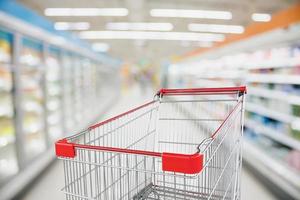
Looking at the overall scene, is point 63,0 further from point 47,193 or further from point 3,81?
point 47,193

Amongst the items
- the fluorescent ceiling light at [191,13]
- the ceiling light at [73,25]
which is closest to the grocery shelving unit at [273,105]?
the fluorescent ceiling light at [191,13]

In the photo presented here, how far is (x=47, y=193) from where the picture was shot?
9.46ft

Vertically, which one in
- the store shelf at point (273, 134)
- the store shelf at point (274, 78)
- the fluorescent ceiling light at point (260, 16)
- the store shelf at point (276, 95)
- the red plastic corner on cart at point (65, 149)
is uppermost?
the fluorescent ceiling light at point (260, 16)

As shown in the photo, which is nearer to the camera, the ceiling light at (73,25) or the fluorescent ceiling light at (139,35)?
the ceiling light at (73,25)

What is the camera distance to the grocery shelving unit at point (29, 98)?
9.70 feet

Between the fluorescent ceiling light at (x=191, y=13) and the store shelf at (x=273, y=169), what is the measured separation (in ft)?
20.2

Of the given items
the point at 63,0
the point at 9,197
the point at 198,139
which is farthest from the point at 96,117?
the point at 198,139

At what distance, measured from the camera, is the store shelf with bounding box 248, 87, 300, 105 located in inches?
122

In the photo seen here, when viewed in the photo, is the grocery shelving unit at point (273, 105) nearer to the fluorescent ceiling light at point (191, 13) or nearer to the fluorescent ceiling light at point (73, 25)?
the fluorescent ceiling light at point (191, 13)

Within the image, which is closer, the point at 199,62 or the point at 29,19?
the point at 29,19

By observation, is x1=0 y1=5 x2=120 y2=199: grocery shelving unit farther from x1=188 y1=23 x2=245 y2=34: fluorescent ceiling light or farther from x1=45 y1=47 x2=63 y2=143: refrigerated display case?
x1=188 y1=23 x2=245 y2=34: fluorescent ceiling light

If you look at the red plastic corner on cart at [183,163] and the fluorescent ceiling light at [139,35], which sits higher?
the fluorescent ceiling light at [139,35]

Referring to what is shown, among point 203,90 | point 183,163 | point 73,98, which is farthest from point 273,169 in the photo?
point 73,98

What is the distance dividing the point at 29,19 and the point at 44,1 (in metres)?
5.78
